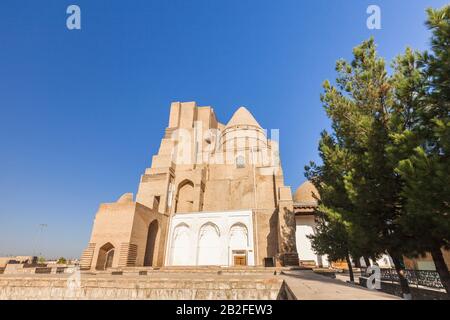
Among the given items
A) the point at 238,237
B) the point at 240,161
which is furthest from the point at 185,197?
the point at 240,161

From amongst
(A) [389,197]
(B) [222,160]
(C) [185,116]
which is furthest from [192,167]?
(A) [389,197]

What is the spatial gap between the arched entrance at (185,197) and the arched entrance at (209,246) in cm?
453

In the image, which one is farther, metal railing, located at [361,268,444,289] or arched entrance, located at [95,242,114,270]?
arched entrance, located at [95,242,114,270]

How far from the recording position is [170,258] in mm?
22266

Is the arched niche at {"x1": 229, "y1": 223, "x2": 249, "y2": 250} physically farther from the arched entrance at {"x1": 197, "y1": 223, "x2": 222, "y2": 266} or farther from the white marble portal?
the arched entrance at {"x1": 197, "y1": 223, "x2": 222, "y2": 266}

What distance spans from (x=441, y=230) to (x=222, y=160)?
1063 inches

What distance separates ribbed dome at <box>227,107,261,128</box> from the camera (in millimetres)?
34938

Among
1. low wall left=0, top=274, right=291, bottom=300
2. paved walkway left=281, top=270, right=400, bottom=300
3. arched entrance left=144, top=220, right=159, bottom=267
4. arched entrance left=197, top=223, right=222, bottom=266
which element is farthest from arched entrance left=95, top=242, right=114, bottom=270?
paved walkway left=281, top=270, right=400, bottom=300

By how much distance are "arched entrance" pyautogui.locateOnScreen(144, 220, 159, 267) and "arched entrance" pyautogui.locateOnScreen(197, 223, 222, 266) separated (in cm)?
427

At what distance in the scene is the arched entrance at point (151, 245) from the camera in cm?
2130

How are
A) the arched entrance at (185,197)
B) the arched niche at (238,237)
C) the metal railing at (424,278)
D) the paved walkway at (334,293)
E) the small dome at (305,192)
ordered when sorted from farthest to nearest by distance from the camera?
1. the arched entrance at (185,197)
2. the small dome at (305,192)
3. the arched niche at (238,237)
4. the metal railing at (424,278)
5. the paved walkway at (334,293)

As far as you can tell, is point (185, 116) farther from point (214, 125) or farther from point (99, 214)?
point (99, 214)

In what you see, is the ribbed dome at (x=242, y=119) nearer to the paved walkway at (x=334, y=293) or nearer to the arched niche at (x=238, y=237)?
the arched niche at (x=238, y=237)

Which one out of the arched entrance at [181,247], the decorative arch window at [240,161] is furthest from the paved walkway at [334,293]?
the decorative arch window at [240,161]
